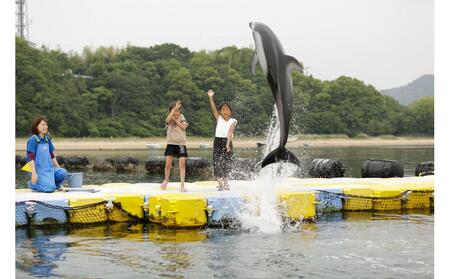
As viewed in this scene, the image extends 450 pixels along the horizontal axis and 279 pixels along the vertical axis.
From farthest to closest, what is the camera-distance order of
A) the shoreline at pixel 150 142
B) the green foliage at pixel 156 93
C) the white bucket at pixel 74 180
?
the green foliage at pixel 156 93 < the shoreline at pixel 150 142 < the white bucket at pixel 74 180

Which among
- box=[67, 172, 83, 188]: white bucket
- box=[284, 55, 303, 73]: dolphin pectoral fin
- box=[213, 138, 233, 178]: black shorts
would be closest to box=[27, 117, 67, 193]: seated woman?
box=[67, 172, 83, 188]: white bucket

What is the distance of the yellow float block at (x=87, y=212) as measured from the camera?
10.9 meters

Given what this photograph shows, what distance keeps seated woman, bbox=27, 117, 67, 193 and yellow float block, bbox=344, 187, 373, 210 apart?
17.6 ft

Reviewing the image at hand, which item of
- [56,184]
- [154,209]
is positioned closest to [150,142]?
[56,184]

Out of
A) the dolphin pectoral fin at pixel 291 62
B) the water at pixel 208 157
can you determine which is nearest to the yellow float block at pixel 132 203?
the dolphin pectoral fin at pixel 291 62

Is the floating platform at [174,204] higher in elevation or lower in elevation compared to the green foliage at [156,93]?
lower

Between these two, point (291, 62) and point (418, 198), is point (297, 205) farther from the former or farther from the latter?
point (418, 198)

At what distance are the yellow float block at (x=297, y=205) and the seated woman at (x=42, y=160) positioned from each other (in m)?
3.98

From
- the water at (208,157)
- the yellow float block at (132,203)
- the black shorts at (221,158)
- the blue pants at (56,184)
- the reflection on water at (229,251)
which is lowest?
the reflection on water at (229,251)

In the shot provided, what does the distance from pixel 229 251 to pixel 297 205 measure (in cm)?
266

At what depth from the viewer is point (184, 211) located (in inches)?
412

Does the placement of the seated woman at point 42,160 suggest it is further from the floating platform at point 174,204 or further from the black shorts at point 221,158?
the black shorts at point 221,158
